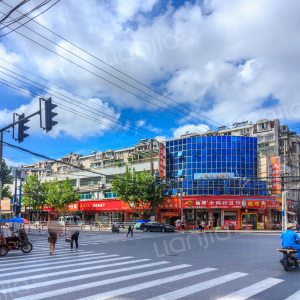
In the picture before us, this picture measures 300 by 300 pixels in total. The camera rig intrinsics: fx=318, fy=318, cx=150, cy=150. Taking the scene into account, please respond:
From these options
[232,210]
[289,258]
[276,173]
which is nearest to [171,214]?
[232,210]

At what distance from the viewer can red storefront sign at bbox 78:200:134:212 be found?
4952 cm

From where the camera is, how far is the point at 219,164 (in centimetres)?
4588

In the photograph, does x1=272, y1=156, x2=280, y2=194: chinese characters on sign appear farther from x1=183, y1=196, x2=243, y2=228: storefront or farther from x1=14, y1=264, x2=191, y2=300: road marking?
x1=14, y1=264, x2=191, y2=300: road marking

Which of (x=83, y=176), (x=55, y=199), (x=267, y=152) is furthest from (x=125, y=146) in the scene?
(x=267, y=152)

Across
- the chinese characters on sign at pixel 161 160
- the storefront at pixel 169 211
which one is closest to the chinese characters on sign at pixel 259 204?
the storefront at pixel 169 211

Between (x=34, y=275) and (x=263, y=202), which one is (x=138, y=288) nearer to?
(x=34, y=275)

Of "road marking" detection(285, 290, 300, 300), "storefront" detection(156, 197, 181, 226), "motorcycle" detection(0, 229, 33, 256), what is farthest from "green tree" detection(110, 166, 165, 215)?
"road marking" detection(285, 290, 300, 300)

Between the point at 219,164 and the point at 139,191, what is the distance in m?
12.4

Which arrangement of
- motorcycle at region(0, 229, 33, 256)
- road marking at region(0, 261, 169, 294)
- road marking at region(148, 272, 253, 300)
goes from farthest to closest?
motorcycle at region(0, 229, 33, 256) → road marking at region(0, 261, 169, 294) → road marking at region(148, 272, 253, 300)

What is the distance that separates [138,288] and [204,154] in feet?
129

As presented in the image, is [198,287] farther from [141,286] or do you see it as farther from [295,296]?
[295,296]

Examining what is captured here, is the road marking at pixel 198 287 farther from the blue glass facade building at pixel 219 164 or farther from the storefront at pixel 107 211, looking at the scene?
the storefront at pixel 107 211

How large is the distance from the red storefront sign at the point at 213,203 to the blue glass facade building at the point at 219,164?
1.80m

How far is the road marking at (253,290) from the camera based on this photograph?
743cm
